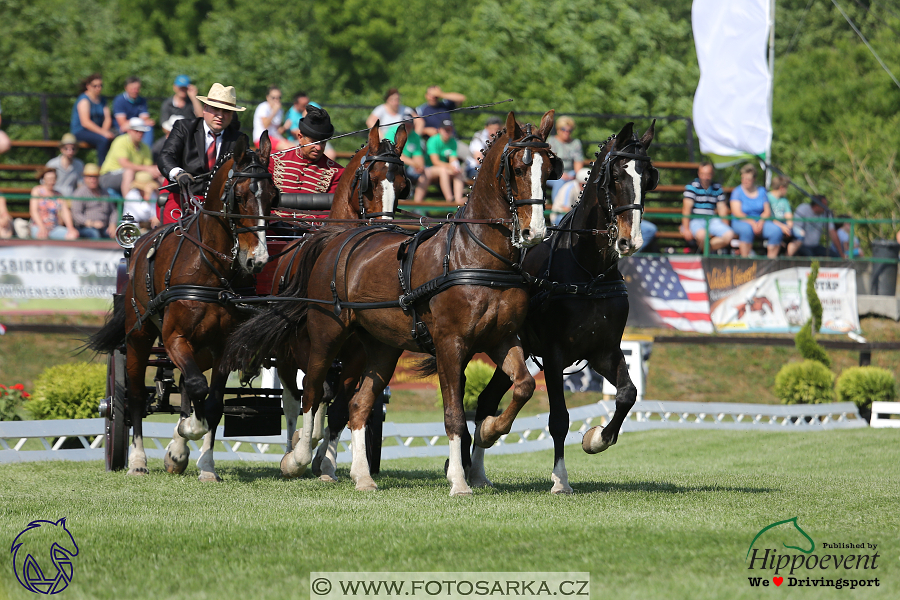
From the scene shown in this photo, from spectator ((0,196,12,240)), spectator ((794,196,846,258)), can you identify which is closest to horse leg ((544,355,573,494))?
spectator ((0,196,12,240))

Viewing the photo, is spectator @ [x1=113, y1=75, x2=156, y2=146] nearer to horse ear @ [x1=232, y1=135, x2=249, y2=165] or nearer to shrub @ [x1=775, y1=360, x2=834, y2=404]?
horse ear @ [x1=232, y1=135, x2=249, y2=165]

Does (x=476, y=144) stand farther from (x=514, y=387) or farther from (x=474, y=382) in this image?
(x=514, y=387)

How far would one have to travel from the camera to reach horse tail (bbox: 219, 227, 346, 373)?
8.03 m

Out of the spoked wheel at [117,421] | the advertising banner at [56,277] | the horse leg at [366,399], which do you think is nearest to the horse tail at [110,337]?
the spoked wheel at [117,421]

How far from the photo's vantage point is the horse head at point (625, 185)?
23.5 feet

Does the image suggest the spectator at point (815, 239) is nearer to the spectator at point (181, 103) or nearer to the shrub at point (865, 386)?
the shrub at point (865, 386)

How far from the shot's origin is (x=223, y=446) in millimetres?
11906

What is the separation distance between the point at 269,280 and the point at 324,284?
3.98 feet

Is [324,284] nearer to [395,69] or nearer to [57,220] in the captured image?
[57,220]

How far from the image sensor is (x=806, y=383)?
15.8 metres

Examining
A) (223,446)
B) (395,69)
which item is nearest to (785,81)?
(395,69)

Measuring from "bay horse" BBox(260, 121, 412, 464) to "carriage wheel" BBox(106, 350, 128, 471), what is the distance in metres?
1.44

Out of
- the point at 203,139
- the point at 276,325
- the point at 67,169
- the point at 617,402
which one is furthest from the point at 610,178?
the point at 67,169

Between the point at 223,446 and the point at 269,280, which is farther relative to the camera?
the point at 223,446
